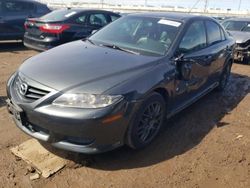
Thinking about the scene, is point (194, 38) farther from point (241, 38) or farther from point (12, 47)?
point (12, 47)

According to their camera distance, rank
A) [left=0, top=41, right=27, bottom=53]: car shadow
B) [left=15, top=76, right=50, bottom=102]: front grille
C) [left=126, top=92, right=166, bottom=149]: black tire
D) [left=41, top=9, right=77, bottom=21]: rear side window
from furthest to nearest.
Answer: [left=0, top=41, right=27, bottom=53]: car shadow, [left=41, top=9, right=77, bottom=21]: rear side window, [left=126, top=92, right=166, bottom=149]: black tire, [left=15, top=76, right=50, bottom=102]: front grille

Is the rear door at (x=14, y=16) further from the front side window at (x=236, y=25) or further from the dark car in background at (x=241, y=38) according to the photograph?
the front side window at (x=236, y=25)

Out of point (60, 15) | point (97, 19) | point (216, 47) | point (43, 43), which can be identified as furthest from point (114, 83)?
point (97, 19)

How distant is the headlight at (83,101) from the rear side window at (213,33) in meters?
2.90

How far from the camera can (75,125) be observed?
2988 millimetres

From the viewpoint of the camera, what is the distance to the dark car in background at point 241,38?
378 inches

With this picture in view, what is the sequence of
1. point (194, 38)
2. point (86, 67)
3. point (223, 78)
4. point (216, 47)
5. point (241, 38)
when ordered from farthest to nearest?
point (241, 38), point (223, 78), point (216, 47), point (194, 38), point (86, 67)

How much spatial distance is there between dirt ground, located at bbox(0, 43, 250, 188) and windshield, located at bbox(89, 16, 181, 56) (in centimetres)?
120

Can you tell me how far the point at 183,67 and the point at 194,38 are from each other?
2.43 ft

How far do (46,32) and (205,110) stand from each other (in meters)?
4.70

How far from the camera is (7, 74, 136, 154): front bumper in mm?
2984

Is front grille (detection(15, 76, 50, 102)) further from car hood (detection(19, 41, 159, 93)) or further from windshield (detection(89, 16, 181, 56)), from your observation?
windshield (detection(89, 16, 181, 56))

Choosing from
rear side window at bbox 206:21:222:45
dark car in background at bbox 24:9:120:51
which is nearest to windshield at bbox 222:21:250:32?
dark car in background at bbox 24:9:120:51

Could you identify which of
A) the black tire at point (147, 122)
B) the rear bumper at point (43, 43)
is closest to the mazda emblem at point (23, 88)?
the black tire at point (147, 122)
